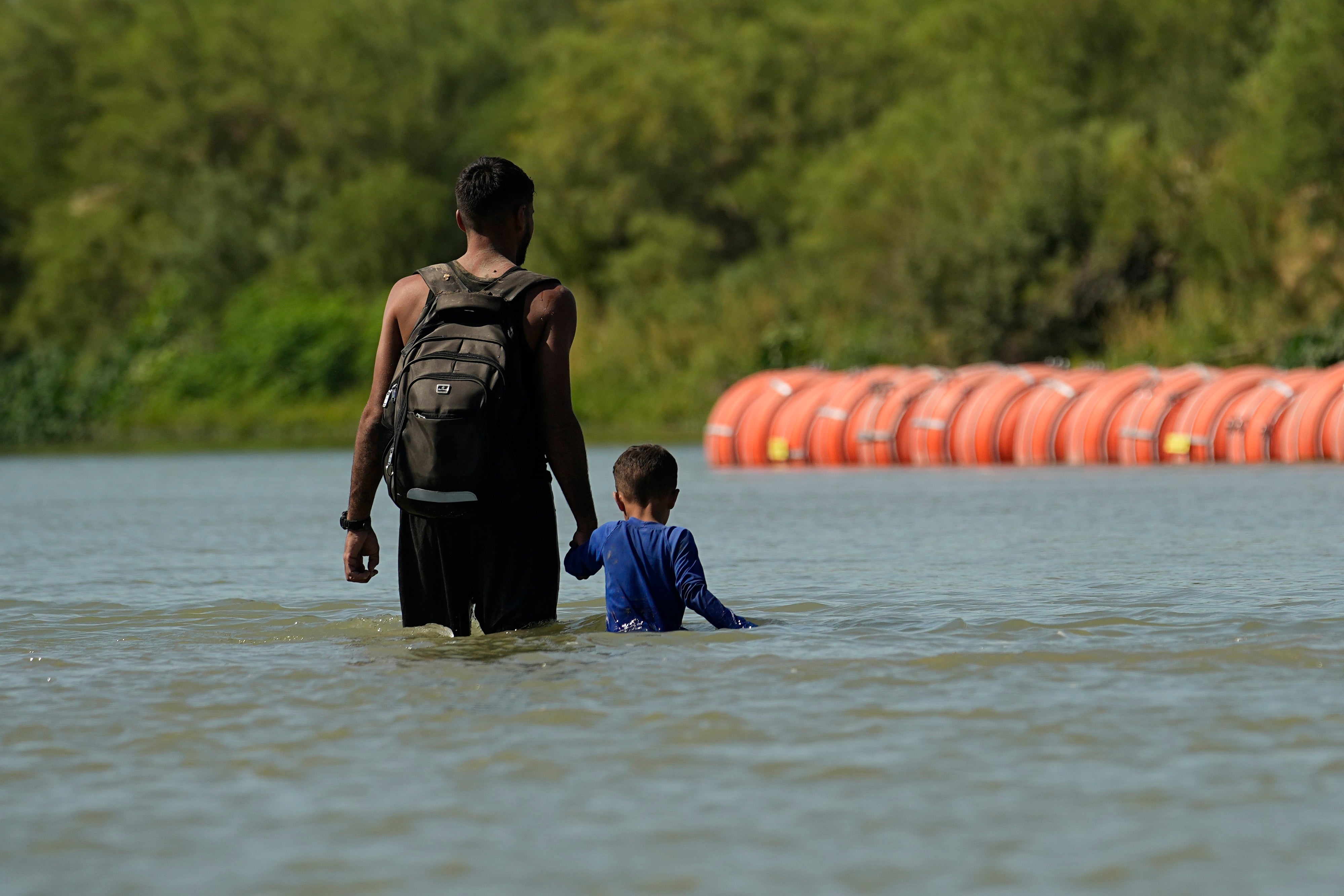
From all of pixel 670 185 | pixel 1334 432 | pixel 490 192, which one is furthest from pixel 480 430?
pixel 670 185

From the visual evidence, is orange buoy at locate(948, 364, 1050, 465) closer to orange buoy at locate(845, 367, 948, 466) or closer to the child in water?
orange buoy at locate(845, 367, 948, 466)

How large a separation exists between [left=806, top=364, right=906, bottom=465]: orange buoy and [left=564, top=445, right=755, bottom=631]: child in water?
16.4m

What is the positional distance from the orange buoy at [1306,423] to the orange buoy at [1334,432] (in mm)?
34

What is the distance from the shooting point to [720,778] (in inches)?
163

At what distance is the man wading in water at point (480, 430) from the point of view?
566 centimetres

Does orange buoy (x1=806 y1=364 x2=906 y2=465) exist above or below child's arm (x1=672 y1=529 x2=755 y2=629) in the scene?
above

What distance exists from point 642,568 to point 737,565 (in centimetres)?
345

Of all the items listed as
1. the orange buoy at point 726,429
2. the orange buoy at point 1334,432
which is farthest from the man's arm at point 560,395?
the orange buoy at point 726,429

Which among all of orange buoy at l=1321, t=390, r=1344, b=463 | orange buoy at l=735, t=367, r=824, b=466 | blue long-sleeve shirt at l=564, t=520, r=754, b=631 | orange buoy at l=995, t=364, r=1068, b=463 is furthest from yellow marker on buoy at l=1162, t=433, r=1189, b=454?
blue long-sleeve shirt at l=564, t=520, r=754, b=631

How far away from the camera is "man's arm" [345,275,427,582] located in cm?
595

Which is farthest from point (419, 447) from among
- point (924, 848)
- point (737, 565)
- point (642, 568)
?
point (737, 565)

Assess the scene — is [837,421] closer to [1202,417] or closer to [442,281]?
[1202,417]

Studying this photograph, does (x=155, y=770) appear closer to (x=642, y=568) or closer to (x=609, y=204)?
(x=642, y=568)

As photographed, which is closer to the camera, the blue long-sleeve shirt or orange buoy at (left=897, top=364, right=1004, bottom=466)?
the blue long-sleeve shirt
